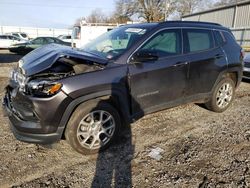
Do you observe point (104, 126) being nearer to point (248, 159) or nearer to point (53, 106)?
point (53, 106)

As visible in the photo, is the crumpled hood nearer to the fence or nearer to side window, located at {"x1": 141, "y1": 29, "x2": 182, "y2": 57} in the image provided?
side window, located at {"x1": 141, "y1": 29, "x2": 182, "y2": 57}

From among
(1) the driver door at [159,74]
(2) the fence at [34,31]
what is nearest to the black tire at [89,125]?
(1) the driver door at [159,74]

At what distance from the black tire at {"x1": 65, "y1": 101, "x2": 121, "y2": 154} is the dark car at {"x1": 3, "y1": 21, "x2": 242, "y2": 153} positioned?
1 cm

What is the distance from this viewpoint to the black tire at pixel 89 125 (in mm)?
3291

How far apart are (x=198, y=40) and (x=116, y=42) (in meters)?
1.56

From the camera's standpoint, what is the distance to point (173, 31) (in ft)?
13.8

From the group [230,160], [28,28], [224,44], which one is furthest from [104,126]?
[28,28]

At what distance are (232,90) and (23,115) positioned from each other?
13.7ft

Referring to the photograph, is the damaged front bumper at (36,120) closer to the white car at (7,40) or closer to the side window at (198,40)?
the side window at (198,40)

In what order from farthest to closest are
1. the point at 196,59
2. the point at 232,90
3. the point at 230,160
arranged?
the point at 232,90 → the point at 196,59 → the point at 230,160

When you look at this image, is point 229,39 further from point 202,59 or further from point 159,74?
point 159,74

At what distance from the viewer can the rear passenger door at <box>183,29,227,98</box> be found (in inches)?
172

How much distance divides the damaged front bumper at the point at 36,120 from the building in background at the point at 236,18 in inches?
706

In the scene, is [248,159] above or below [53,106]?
below
